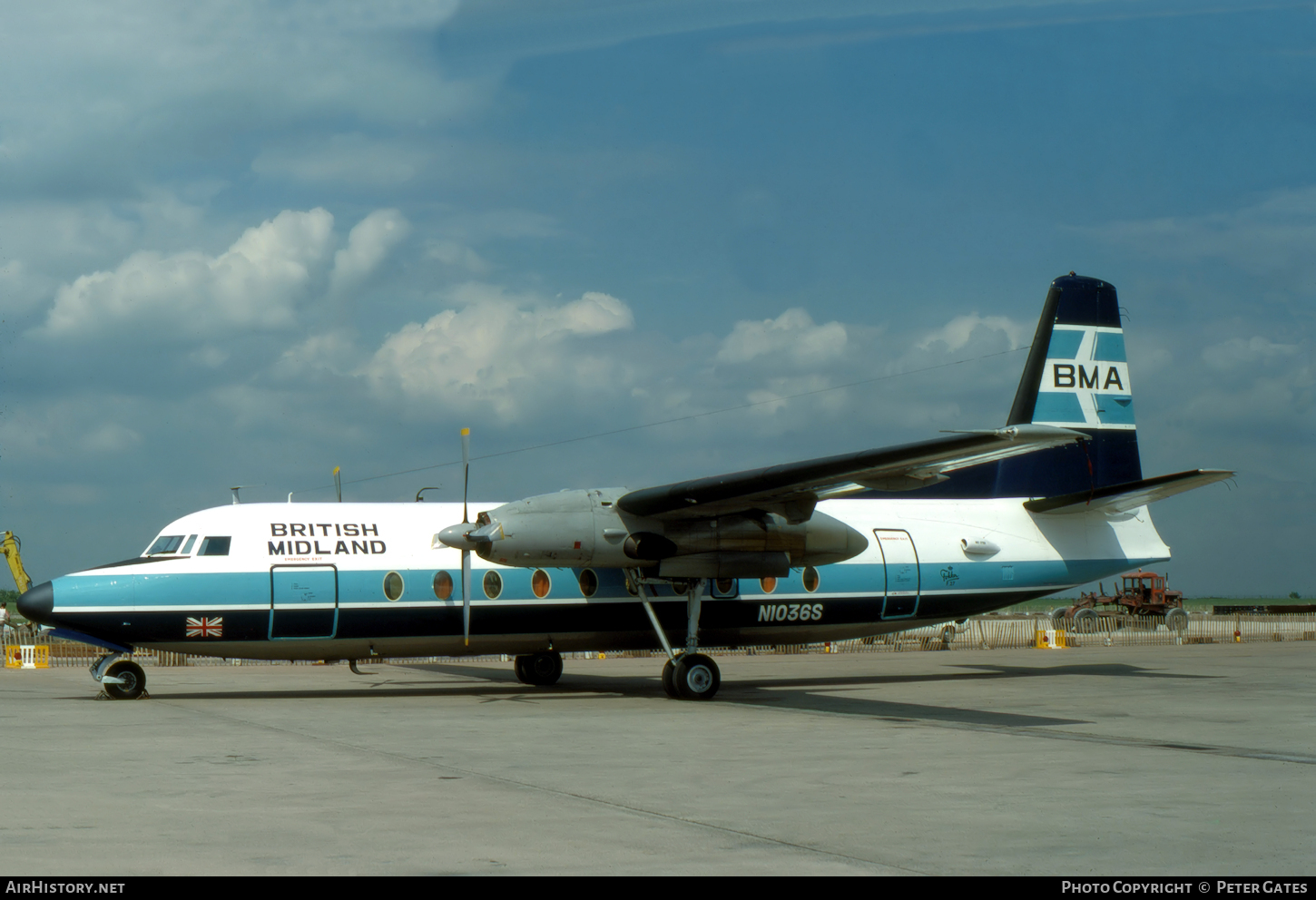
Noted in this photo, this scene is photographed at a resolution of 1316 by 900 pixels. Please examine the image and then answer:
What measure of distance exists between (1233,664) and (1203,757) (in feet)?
55.1

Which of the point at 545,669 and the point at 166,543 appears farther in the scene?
the point at 545,669

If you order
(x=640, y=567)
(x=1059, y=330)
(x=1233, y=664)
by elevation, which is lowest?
(x=1233, y=664)

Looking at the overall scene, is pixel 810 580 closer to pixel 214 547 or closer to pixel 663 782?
pixel 214 547

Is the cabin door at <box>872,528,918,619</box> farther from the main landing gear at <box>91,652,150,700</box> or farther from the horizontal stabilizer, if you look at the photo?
the main landing gear at <box>91,652,150,700</box>

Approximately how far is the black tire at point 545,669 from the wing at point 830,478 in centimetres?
457

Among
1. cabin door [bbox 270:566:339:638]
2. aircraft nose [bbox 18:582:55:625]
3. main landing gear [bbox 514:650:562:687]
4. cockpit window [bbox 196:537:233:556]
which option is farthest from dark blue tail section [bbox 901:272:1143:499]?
aircraft nose [bbox 18:582:55:625]

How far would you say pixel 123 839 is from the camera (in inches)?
287

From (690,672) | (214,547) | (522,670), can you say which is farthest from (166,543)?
(690,672)

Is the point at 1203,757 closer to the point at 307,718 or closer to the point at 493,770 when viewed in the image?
the point at 493,770

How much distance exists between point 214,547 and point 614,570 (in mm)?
6259

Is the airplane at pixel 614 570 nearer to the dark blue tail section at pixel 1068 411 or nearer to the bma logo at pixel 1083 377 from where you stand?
the dark blue tail section at pixel 1068 411

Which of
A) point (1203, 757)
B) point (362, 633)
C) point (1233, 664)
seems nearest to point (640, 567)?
point (362, 633)

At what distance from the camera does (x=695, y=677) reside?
59.6ft

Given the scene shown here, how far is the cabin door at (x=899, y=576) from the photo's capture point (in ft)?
69.2
